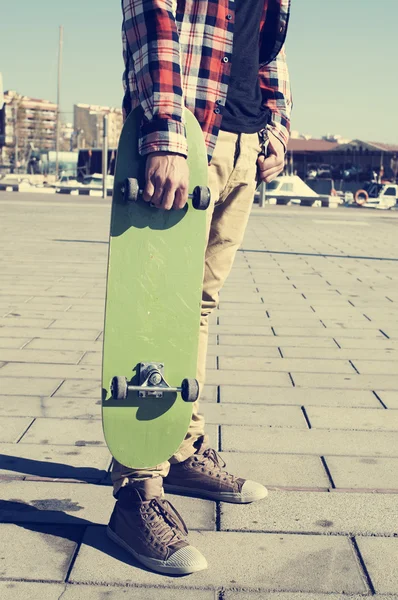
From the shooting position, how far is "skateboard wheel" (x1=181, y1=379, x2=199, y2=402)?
2303 millimetres

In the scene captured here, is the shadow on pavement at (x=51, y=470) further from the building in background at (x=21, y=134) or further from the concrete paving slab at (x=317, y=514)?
the building in background at (x=21, y=134)

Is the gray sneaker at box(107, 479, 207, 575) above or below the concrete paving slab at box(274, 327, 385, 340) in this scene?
above

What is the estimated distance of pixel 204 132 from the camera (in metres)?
2.35

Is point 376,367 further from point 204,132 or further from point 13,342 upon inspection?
point 204,132

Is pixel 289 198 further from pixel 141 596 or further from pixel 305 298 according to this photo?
pixel 141 596

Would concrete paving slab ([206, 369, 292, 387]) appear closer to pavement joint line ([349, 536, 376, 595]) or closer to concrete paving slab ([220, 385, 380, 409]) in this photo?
concrete paving slab ([220, 385, 380, 409])

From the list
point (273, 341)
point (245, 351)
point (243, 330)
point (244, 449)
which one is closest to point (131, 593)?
point (244, 449)

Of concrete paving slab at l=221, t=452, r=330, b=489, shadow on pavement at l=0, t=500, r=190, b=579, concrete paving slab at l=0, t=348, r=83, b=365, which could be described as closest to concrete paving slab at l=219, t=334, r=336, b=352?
concrete paving slab at l=0, t=348, r=83, b=365

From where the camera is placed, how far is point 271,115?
8.91ft

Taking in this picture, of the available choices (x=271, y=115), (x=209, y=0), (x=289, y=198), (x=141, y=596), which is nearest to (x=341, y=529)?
(x=141, y=596)

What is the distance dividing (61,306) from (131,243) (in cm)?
405

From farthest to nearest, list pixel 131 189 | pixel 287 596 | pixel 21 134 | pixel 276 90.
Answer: pixel 21 134 < pixel 276 90 < pixel 131 189 < pixel 287 596

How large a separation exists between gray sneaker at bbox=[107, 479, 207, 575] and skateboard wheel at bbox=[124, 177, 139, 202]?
0.81 meters

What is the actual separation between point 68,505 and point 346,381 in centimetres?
204
